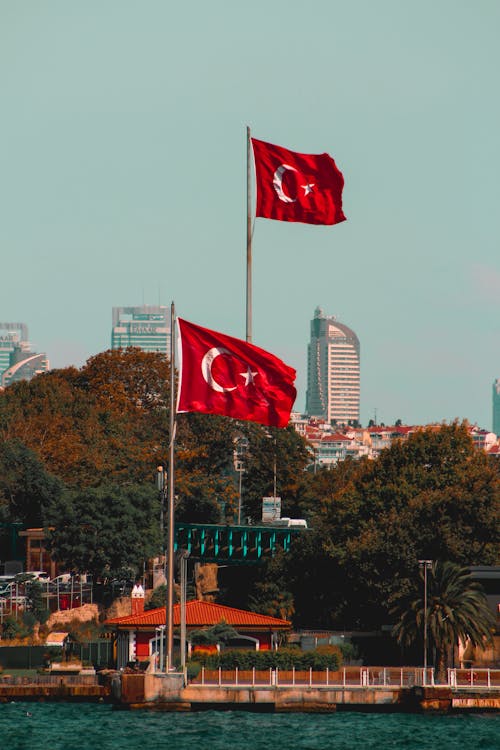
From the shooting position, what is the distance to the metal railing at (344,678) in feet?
285

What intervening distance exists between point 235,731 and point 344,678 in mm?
10323

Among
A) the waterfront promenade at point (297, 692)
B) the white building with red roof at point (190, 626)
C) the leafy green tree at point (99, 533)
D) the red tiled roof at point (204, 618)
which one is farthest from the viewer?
the leafy green tree at point (99, 533)

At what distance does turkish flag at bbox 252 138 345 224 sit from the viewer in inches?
3194

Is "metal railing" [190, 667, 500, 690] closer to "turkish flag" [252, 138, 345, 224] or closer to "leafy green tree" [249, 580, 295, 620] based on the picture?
"turkish flag" [252, 138, 345, 224]

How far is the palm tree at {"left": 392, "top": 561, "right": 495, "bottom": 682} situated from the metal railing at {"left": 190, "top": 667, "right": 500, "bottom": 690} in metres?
1.97

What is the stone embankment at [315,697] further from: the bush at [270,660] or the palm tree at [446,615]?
the bush at [270,660]

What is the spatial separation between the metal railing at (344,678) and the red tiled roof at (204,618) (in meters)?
7.18

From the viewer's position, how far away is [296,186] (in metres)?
81.6

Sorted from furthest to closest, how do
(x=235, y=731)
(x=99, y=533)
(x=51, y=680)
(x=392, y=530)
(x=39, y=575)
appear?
(x=39, y=575) < (x=99, y=533) < (x=392, y=530) < (x=51, y=680) < (x=235, y=731)

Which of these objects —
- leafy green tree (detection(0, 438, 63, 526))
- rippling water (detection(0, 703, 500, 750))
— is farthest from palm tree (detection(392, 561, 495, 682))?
leafy green tree (detection(0, 438, 63, 526))

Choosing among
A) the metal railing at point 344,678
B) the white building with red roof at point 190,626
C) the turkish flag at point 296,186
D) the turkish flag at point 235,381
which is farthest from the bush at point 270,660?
the turkish flag at point 296,186

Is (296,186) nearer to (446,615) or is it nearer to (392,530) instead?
(446,615)

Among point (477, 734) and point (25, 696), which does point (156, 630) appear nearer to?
point (25, 696)

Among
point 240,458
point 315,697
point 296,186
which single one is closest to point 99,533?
point 240,458
